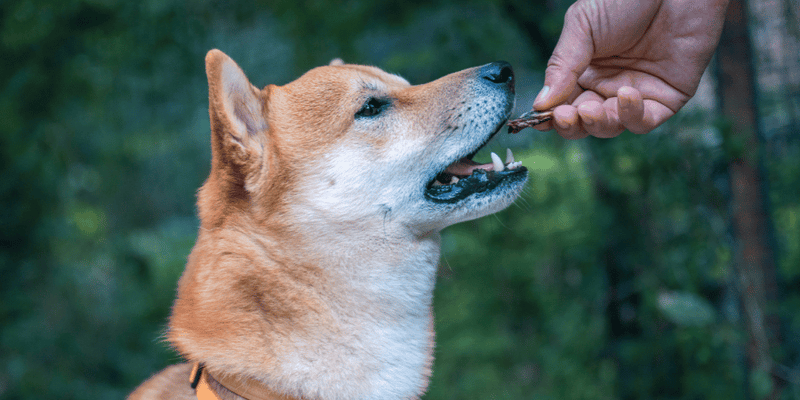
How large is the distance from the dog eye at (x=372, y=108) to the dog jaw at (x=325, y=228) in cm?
1

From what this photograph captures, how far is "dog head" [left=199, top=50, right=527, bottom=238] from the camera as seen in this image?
1.92 metres

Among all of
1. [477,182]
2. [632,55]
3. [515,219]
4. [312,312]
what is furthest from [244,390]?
[515,219]

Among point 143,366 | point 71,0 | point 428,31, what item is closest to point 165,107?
point 71,0

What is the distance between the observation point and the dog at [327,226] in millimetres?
1740

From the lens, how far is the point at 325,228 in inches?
75.7

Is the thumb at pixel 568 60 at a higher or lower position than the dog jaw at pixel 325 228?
higher

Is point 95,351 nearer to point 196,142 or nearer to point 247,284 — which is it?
point 247,284

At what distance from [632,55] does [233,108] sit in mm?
1593

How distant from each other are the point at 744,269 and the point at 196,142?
816cm

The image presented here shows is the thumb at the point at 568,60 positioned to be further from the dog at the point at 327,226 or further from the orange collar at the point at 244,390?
the orange collar at the point at 244,390

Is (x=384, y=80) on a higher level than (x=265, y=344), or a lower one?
higher

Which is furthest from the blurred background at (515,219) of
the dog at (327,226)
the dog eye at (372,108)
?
the dog eye at (372,108)

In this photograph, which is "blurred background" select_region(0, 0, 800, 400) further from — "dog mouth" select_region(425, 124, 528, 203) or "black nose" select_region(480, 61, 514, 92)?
"black nose" select_region(480, 61, 514, 92)

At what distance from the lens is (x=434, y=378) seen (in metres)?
4.09
